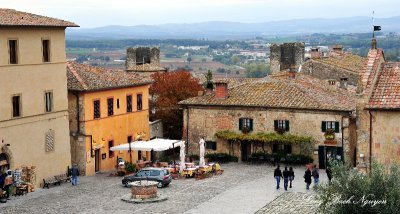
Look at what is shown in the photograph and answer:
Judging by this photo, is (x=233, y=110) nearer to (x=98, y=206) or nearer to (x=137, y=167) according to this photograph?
(x=137, y=167)

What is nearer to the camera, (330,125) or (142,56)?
(330,125)

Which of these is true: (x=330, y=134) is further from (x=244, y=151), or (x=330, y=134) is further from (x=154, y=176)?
(x=154, y=176)

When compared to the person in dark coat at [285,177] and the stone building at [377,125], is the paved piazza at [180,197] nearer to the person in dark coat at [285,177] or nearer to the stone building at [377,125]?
the person in dark coat at [285,177]

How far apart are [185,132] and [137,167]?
7337mm

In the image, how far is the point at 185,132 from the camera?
51.8 meters

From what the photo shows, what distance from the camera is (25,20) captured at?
131 ft

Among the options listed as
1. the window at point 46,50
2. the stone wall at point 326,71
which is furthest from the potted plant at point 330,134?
the stone wall at point 326,71

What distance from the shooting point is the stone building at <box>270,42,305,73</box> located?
77562 mm

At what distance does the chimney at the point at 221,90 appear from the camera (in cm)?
5103

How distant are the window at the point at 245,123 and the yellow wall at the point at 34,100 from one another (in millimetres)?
11926

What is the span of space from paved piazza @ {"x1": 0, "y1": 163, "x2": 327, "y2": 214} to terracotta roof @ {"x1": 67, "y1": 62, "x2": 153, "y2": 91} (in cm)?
554

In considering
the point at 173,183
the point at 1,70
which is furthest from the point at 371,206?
the point at 1,70

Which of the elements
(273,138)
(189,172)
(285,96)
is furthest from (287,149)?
(189,172)

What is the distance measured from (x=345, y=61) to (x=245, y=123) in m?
24.7
